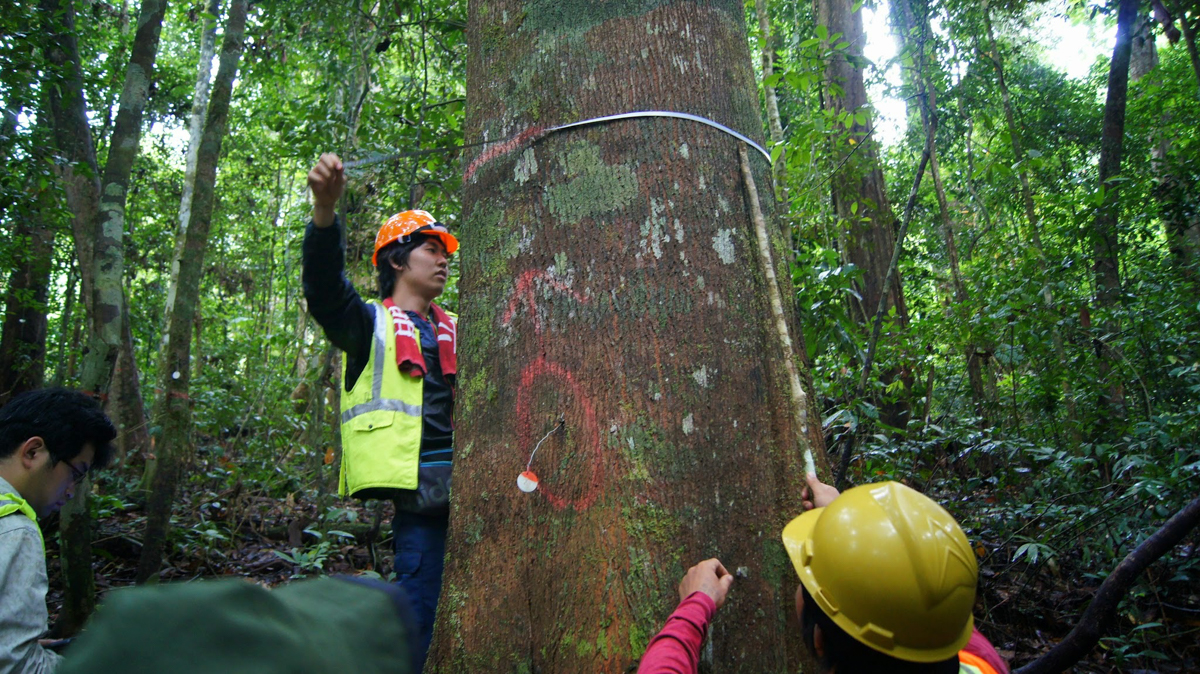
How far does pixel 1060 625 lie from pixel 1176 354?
203 centimetres

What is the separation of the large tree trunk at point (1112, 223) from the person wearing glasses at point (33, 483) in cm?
479

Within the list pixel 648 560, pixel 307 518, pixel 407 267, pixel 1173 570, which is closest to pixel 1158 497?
pixel 1173 570

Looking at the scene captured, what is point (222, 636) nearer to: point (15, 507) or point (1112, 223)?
point (15, 507)

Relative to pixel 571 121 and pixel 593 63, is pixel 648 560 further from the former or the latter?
pixel 593 63

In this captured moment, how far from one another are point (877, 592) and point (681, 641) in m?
0.35

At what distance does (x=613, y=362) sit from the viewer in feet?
5.29

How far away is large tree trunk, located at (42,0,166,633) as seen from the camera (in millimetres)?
3541

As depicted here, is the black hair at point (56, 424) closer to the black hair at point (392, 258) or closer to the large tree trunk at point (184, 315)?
the black hair at point (392, 258)

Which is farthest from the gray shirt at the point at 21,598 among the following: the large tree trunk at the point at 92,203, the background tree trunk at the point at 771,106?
the background tree trunk at the point at 771,106

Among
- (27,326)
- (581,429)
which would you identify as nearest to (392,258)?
A: (581,429)

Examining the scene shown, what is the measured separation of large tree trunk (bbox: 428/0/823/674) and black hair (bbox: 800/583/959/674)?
0.07 meters

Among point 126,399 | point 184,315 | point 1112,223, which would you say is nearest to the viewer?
point 184,315

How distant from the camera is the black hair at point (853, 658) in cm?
135

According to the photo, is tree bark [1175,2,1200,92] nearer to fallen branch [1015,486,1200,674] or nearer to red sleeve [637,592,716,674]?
fallen branch [1015,486,1200,674]
